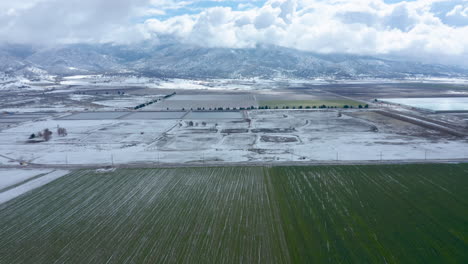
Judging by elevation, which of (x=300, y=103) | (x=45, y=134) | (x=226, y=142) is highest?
(x=300, y=103)

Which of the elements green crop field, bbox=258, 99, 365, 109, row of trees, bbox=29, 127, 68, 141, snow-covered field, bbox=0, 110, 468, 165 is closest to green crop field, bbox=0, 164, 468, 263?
snow-covered field, bbox=0, 110, 468, 165

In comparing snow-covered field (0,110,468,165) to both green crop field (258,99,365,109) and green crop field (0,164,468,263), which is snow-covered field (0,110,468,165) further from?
green crop field (258,99,365,109)

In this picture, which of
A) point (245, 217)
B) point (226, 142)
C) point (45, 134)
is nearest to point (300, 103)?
point (226, 142)

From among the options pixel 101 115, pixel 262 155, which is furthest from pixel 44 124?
pixel 262 155

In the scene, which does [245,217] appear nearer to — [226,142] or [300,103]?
[226,142]

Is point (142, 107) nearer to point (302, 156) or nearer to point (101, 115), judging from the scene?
point (101, 115)

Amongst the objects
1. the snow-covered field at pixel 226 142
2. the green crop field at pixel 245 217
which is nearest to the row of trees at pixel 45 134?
the snow-covered field at pixel 226 142
